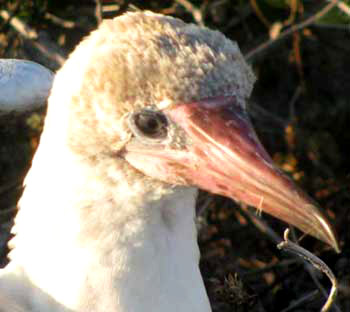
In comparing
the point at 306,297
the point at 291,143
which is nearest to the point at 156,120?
the point at 306,297

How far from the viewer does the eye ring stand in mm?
2354

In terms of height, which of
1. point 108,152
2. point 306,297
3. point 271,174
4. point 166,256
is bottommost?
point 306,297

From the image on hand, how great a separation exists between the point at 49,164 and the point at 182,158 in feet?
1.12

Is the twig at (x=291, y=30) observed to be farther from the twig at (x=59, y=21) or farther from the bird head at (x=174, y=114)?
the bird head at (x=174, y=114)

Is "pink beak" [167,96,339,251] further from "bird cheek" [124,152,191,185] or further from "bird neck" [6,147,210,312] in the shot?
"bird neck" [6,147,210,312]

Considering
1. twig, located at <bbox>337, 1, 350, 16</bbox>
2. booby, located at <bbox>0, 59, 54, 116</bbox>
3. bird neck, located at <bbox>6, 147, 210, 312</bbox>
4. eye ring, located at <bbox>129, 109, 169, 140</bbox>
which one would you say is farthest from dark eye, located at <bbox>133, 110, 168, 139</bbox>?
twig, located at <bbox>337, 1, 350, 16</bbox>

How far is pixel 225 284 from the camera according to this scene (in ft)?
11.4

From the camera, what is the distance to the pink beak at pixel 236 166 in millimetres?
2275

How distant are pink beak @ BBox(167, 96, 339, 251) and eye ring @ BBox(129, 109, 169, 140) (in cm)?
3

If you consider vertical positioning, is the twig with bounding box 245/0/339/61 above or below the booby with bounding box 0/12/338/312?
below

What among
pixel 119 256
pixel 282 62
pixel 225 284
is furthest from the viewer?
pixel 282 62

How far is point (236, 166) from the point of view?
2318 millimetres

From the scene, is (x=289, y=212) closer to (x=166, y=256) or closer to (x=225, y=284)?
(x=166, y=256)

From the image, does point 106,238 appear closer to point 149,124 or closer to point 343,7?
point 149,124
